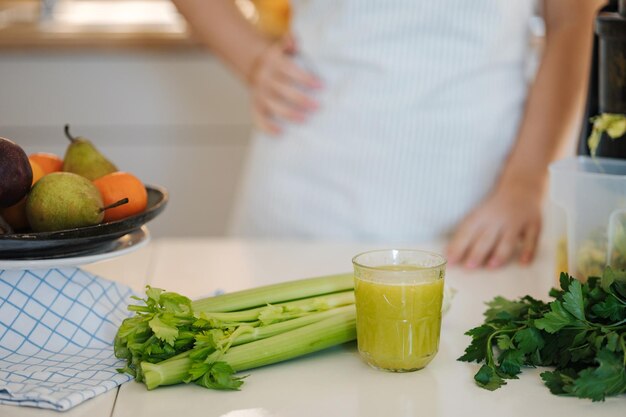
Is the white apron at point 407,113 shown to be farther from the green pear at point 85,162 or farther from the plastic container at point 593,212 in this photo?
the green pear at point 85,162

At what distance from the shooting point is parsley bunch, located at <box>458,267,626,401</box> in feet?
2.69

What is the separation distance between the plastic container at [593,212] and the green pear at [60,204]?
0.57m

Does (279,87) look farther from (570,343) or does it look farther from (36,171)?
(570,343)

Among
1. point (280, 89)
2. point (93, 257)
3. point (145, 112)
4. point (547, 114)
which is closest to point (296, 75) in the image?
point (280, 89)

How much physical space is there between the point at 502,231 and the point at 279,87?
0.52 meters

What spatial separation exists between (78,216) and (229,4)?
947mm

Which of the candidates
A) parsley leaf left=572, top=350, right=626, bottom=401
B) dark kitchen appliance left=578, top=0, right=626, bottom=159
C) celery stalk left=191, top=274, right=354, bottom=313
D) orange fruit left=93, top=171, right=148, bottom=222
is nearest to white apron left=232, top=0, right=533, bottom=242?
dark kitchen appliance left=578, top=0, right=626, bottom=159

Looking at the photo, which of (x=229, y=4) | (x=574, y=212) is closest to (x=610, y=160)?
(x=574, y=212)

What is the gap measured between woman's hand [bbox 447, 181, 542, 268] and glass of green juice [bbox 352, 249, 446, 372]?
1.51 feet

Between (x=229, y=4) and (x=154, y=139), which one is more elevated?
(x=229, y=4)

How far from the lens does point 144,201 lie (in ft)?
3.34

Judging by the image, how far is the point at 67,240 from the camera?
0.91m

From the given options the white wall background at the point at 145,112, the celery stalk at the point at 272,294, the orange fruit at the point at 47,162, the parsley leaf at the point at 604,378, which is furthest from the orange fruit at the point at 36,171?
the white wall background at the point at 145,112

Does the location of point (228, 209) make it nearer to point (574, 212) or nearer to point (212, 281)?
point (212, 281)
